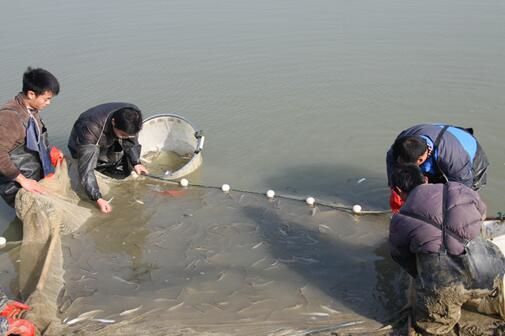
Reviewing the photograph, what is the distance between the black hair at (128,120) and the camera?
5.29 m

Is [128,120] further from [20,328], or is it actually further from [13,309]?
[20,328]

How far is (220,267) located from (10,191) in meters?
2.51

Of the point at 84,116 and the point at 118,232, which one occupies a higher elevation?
the point at 84,116

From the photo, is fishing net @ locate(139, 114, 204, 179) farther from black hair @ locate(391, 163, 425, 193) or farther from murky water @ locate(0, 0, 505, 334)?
black hair @ locate(391, 163, 425, 193)

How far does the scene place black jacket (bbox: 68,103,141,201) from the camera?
553 cm

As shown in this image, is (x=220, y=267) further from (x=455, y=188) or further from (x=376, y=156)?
(x=376, y=156)

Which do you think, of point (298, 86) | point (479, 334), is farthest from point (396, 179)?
point (298, 86)

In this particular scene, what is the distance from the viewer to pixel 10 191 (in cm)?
527

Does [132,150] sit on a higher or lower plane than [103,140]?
lower

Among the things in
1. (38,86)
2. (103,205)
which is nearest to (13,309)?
(103,205)

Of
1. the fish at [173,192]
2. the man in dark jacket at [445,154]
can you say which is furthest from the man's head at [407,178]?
the fish at [173,192]

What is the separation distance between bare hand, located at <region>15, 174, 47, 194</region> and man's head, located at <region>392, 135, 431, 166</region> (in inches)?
143

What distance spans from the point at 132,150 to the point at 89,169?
746 mm

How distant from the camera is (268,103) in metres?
8.52
